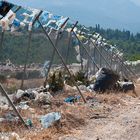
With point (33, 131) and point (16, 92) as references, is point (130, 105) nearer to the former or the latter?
point (16, 92)

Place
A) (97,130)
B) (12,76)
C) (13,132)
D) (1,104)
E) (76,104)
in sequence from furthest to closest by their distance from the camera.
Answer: (12,76)
(76,104)
(1,104)
(97,130)
(13,132)

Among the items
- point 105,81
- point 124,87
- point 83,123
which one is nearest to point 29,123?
point 83,123

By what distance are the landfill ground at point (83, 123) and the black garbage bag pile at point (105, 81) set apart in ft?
9.57

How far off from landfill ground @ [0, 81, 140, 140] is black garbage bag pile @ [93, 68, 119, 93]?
2918 millimetres

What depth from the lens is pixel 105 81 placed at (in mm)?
19500

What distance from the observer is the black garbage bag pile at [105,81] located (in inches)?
758

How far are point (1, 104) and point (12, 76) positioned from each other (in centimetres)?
411

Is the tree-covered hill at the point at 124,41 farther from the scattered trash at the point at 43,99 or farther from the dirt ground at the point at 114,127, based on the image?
the dirt ground at the point at 114,127

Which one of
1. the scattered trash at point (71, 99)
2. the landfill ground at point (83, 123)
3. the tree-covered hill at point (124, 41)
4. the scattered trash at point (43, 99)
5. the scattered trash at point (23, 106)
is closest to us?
the landfill ground at point (83, 123)

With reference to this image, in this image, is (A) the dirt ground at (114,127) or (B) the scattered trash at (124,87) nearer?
(A) the dirt ground at (114,127)

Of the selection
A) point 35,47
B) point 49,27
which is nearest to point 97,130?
point 49,27

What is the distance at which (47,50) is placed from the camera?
19.8 m

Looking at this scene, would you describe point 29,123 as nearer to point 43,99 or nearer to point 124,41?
point 43,99

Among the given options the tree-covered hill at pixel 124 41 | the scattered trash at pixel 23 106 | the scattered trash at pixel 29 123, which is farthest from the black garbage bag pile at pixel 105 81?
the tree-covered hill at pixel 124 41
